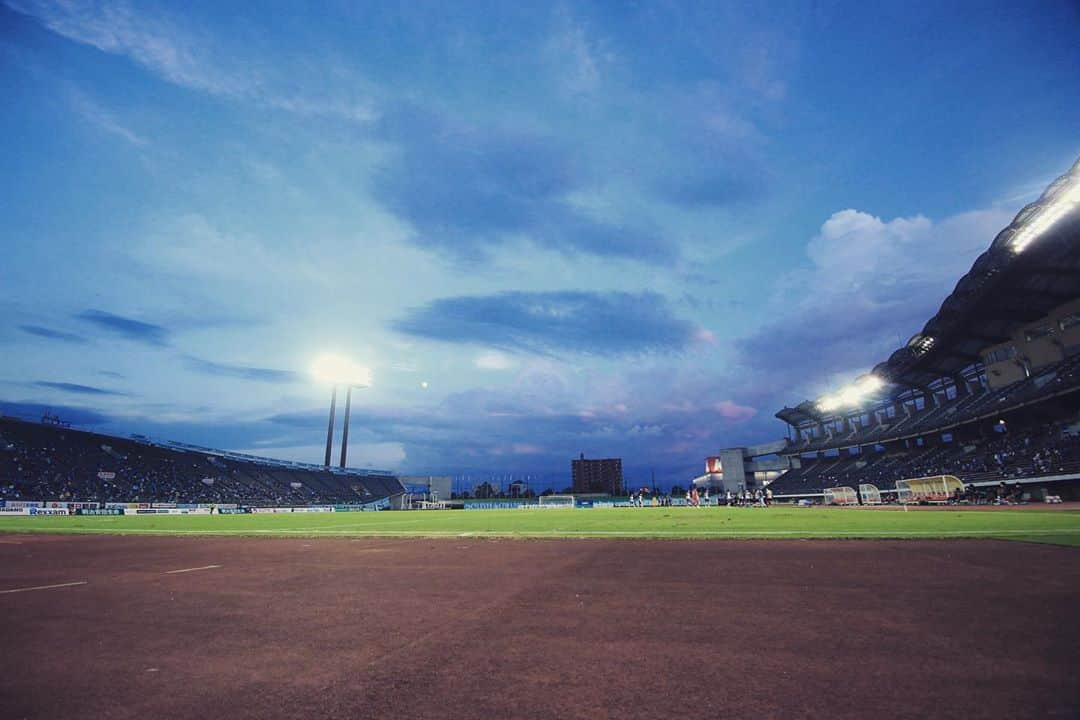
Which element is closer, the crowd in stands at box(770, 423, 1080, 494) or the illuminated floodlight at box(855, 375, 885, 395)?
the crowd in stands at box(770, 423, 1080, 494)

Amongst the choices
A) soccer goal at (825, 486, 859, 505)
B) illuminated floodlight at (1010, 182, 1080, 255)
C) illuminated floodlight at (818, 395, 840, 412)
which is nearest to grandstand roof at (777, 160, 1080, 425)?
illuminated floodlight at (1010, 182, 1080, 255)

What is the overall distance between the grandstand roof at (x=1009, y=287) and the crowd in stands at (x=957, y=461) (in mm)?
8040

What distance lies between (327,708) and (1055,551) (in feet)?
35.9

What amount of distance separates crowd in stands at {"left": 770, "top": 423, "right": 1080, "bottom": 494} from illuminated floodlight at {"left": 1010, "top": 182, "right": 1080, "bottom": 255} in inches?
533

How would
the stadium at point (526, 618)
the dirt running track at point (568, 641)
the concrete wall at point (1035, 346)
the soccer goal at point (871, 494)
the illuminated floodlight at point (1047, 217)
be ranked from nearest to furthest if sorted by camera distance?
the dirt running track at point (568, 641), the stadium at point (526, 618), the illuminated floodlight at point (1047, 217), the concrete wall at point (1035, 346), the soccer goal at point (871, 494)

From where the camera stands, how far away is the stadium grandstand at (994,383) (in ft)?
100

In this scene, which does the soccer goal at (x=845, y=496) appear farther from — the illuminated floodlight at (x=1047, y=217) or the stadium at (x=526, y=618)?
the stadium at (x=526, y=618)

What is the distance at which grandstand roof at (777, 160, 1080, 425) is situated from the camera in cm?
2706

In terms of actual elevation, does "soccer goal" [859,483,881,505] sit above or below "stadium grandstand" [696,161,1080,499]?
below

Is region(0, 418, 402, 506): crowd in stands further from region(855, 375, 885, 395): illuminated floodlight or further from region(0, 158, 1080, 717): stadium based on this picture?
region(855, 375, 885, 395): illuminated floodlight

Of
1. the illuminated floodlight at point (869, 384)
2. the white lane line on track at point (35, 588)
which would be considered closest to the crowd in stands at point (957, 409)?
the illuminated floodlight at point (869, 384)

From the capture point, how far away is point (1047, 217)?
26.8 m

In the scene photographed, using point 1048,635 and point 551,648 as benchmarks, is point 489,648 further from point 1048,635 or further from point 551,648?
point 1048,635

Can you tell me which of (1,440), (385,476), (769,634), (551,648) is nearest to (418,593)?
(551,648)
